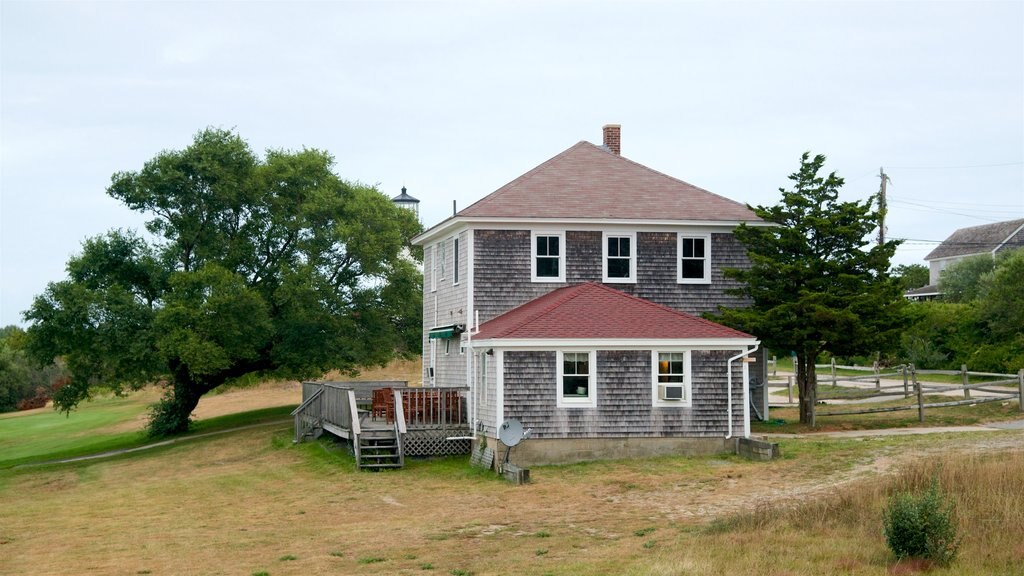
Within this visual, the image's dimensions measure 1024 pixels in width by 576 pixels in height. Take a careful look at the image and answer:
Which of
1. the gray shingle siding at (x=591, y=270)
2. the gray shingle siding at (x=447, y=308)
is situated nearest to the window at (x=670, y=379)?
the gray shingle siding at (x=591, y=270)

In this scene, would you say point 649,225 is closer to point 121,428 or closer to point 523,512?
point 523,512

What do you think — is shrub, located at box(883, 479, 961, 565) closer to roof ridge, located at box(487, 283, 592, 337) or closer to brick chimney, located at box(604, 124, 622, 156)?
roof ridge, located at box(487, 283, 592, 337)

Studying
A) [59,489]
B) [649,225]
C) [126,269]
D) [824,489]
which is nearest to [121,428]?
[126,269]

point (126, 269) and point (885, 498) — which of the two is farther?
point (126, 269)

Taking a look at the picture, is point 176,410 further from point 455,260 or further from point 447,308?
point 455,260

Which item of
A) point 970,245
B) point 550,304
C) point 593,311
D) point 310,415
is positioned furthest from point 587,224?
point 970,245

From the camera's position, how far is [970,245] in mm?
76875

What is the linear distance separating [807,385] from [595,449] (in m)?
8.59

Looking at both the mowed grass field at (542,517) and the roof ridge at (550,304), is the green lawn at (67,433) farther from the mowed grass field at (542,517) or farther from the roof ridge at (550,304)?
the roof ridge at (550,304)

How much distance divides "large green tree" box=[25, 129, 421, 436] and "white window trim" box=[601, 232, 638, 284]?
13315 mm

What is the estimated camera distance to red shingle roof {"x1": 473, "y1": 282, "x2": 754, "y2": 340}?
82.3 ft

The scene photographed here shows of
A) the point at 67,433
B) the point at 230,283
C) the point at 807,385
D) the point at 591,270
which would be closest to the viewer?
the point at 591,270

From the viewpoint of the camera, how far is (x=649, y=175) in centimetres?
3250

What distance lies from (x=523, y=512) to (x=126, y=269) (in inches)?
1047
